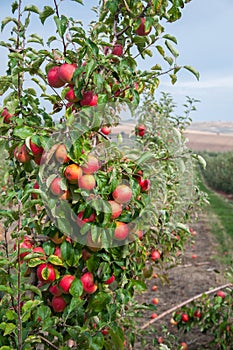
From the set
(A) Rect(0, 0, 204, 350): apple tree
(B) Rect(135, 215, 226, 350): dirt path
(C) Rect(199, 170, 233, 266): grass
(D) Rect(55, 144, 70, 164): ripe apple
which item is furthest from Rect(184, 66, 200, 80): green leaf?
(C) Rect(199, 170, 233, 266): grass

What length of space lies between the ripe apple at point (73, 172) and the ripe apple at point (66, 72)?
34cm

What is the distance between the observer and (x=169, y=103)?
422 cm

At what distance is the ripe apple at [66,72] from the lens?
140cm

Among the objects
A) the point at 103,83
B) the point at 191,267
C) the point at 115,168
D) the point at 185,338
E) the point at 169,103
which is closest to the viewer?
the point at 115,168

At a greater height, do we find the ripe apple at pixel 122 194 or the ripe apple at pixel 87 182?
the ripe apple at pixel 87 182

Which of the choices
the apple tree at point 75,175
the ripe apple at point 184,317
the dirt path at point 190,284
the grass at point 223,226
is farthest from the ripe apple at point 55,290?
the grass at point 223,226

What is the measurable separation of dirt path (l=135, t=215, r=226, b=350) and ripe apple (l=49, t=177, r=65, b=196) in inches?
94.0

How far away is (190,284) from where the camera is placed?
5.24 m

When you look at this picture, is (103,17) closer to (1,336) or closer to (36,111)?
(36,111)

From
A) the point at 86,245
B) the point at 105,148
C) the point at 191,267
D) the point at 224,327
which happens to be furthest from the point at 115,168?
the point at 191,267

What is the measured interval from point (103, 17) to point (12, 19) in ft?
1.22

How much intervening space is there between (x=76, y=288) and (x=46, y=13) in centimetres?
98

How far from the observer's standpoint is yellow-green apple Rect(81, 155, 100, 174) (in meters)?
1.26

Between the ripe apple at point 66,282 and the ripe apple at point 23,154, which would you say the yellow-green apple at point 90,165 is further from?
the ripe apple at point 66,282
